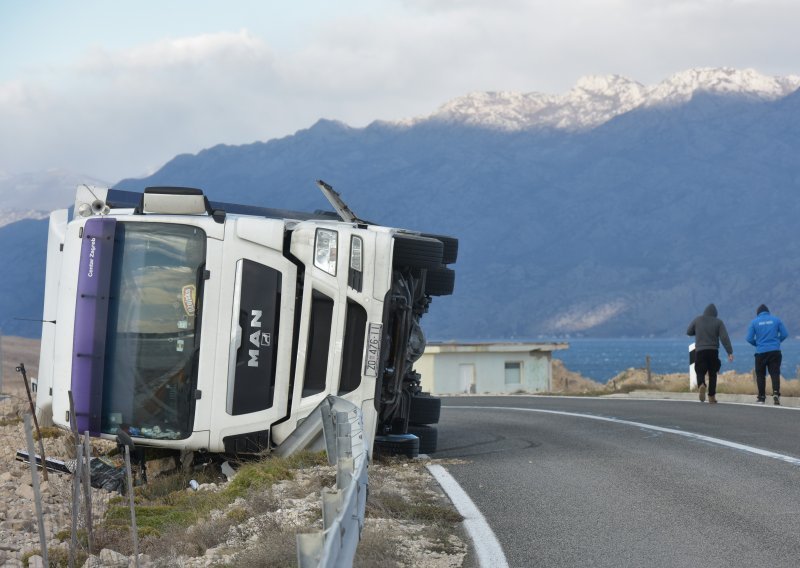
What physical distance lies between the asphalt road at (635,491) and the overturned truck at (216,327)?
1.61m

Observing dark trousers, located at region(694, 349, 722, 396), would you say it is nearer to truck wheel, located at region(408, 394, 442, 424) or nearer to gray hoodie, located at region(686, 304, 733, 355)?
gray hoodie, located at region(686, 304, 733, 355)

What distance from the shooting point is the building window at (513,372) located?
197 feet

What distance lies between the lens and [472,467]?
1016 centimetres

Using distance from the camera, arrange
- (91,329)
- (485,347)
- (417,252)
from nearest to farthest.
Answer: (91,329) → (417,252) → (485,347)

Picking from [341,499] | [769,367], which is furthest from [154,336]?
[769,367]

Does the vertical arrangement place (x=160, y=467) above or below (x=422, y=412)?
below

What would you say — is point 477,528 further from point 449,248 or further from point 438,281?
point 449,248

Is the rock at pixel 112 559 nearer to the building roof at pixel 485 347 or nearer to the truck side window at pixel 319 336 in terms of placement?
the truck side window at pixel 319 336

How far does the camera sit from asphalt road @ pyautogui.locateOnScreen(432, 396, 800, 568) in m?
6.32

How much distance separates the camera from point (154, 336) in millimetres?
9383

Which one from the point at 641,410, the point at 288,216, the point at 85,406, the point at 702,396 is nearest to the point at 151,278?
the point at 85,406

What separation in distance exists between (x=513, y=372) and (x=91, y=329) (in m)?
52.1

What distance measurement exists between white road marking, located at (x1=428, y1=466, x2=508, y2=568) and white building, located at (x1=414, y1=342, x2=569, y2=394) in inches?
1956

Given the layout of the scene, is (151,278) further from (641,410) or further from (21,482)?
(641,410)
